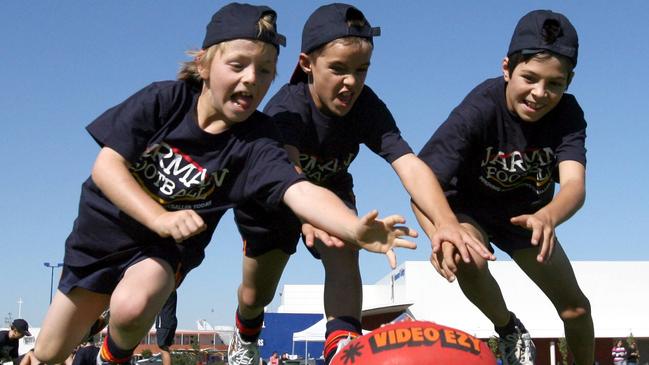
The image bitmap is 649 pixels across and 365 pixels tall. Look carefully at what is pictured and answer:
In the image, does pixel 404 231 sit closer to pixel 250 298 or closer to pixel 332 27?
pixel 332 27

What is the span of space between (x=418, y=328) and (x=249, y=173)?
169cm

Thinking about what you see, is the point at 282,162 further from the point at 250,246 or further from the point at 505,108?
the point at 505,108

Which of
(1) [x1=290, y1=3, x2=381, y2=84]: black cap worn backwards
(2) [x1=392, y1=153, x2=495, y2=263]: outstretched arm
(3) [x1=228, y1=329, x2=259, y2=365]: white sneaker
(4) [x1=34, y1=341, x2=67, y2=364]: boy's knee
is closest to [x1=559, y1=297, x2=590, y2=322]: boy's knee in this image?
(2) [x1=392, y1=153, x2=495, y2=263]: outstretched arm

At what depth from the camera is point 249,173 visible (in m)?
5.03

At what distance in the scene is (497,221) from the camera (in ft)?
20.4

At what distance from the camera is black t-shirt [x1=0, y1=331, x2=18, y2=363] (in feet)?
60.3

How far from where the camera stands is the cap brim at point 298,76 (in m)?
5.91

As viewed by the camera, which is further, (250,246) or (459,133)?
(250,246)

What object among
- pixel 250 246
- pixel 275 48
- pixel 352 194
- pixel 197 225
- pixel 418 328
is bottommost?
pixel 418 328

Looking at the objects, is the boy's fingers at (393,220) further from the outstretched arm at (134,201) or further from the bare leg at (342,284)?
the bare leg at (342,284)

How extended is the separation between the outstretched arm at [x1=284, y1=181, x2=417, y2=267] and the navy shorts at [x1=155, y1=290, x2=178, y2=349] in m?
9.05

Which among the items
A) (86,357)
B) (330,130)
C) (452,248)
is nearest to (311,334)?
(86,357)

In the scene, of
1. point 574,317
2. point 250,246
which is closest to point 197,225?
point 250,246

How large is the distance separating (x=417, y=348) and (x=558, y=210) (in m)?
2.03
